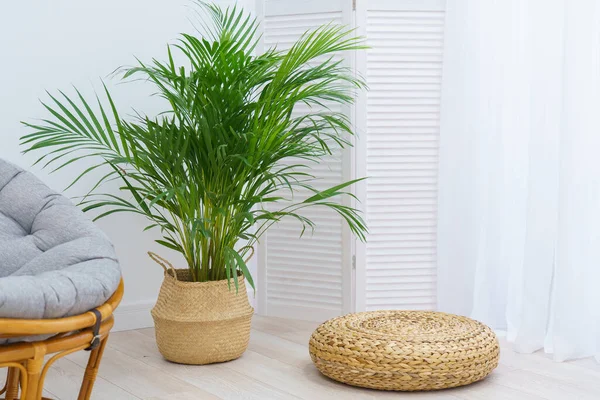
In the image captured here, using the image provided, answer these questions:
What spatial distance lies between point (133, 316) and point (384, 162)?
4.02 ft

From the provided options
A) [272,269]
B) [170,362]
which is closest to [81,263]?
[170,362]

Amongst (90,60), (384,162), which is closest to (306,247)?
(384,162)

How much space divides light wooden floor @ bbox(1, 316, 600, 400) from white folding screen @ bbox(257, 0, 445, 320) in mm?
Result: 497

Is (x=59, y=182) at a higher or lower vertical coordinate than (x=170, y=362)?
higher

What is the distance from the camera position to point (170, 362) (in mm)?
2771

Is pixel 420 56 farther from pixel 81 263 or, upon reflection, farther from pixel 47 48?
pixel 81 263

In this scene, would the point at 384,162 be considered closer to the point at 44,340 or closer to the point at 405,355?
the point at 405,355

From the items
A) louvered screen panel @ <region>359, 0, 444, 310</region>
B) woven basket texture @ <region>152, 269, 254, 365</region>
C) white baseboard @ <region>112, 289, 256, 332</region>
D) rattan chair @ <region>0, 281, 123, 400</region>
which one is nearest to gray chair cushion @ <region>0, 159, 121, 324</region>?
rattan chair @ <region>0, 281, 123, 400</region>

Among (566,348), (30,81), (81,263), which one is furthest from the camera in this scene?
(30,81)

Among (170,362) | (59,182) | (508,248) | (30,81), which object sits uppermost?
(30,81)

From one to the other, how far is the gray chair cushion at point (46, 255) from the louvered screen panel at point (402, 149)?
1.49 metres

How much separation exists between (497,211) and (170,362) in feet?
4.58

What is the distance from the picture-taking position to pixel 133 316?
129 inches

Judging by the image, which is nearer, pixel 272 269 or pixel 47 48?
pixel 47 48
